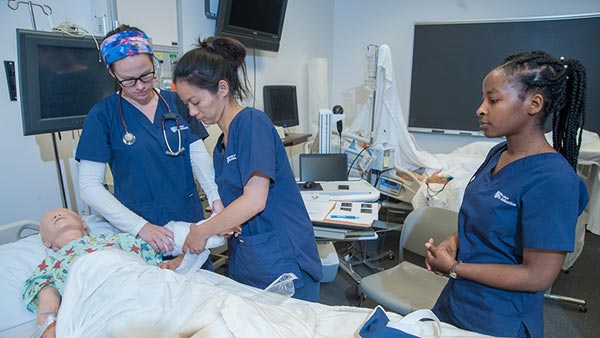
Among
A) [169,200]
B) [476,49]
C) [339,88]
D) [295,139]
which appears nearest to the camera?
[169,200]

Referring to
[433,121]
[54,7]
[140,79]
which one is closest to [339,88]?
[433,121]

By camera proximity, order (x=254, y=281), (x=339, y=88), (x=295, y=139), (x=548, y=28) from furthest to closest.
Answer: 1. (x=339, y=88)
2. (x=548, y=28)
3. (x=295, y=139)
4. (x=254, y=281)

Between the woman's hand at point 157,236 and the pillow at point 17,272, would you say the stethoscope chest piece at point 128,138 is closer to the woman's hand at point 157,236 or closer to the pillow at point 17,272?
the woman's hand at point 157,236

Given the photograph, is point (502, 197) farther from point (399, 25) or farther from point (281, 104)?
point (399, 25)

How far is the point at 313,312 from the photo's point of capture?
1.12 metres

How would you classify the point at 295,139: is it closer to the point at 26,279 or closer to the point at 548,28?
the point at 26,279

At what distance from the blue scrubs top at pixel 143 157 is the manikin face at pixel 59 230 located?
0.72ft

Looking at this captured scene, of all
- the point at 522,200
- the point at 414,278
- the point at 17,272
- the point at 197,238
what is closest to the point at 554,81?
the point at 522,200

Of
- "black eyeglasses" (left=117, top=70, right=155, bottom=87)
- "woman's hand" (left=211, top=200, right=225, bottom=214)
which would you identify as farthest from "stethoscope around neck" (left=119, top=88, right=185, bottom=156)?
"woman's hand" (left=211, top=200, right=225, bottom=214)

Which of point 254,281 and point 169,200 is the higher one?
point 169,200

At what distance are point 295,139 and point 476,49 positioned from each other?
6.91 ft

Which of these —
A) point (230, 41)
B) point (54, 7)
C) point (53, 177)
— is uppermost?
point (54, 7)

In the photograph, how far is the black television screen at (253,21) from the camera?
8.68ft

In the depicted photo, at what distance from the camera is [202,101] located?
1.11 metres
